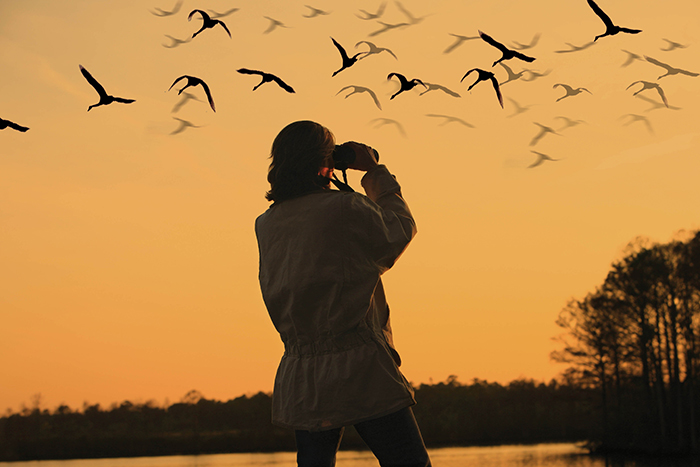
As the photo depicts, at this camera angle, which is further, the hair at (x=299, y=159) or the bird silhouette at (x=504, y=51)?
the bird silhouette at (x=504, y=51)

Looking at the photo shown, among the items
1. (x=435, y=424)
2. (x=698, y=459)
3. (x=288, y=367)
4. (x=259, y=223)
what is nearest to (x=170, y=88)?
(x=259, y=223)

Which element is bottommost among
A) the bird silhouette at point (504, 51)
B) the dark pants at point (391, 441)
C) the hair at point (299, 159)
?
the dark pants at point (391, 441)

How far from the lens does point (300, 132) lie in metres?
2.34

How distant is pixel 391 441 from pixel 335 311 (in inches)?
18.0

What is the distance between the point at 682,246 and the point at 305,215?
A: 97.1ft

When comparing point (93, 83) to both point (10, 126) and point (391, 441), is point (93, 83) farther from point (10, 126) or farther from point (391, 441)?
point (391, 441)

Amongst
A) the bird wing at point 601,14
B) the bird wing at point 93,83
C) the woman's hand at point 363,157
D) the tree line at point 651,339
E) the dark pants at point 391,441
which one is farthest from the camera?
the tree line at point 651,339

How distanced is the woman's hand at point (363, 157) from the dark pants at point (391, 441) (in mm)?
917

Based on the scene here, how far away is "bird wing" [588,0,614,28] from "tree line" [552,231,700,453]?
26.5 m

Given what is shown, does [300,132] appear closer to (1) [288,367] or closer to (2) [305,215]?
(2) [305,215]

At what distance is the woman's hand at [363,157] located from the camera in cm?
245

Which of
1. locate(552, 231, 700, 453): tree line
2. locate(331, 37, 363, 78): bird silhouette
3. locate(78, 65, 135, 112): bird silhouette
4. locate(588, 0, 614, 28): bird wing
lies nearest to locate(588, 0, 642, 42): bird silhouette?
locate(588, 0, 614, 28): bird wing

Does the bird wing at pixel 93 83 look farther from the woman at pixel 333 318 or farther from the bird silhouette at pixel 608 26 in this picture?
the bird silhouette at pixel 608 26

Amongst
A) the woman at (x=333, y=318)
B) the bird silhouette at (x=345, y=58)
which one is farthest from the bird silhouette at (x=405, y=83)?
the woman at (x=333, y=318)
